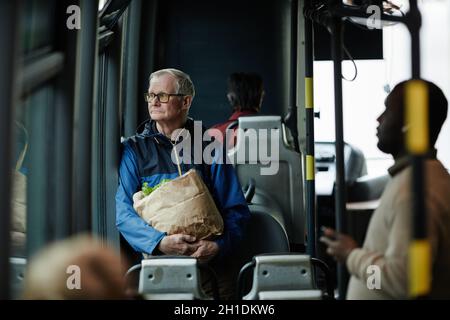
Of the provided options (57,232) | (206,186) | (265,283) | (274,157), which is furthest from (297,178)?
(57,232)

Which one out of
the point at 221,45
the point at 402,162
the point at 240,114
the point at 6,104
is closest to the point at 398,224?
the point at 402,162

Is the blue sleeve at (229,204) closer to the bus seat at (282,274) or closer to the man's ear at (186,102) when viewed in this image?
the man's ear at (186,102)

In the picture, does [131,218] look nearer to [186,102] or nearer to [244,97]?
[186,102]

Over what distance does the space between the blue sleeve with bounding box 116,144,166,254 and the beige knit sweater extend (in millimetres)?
1248

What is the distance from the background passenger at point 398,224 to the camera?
1.89 meters

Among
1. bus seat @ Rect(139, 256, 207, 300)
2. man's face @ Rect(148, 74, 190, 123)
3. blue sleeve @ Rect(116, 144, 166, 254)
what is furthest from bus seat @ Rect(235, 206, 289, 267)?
bus seat @ Rect(139, 256, 207, 300)

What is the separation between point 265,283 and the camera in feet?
8.50

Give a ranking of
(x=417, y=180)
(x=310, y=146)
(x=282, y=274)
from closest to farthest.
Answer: (x=417, y=180) < (x=282, y=274) < (x=310, y=146)

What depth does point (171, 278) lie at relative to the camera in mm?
2488

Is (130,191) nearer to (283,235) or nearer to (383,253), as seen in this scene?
(283,235)

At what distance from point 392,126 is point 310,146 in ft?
5.45

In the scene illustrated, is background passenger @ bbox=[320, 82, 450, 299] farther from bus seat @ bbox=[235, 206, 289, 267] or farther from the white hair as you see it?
the white hair

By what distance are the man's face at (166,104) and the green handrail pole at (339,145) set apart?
1274 mm

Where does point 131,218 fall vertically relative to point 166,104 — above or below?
below
